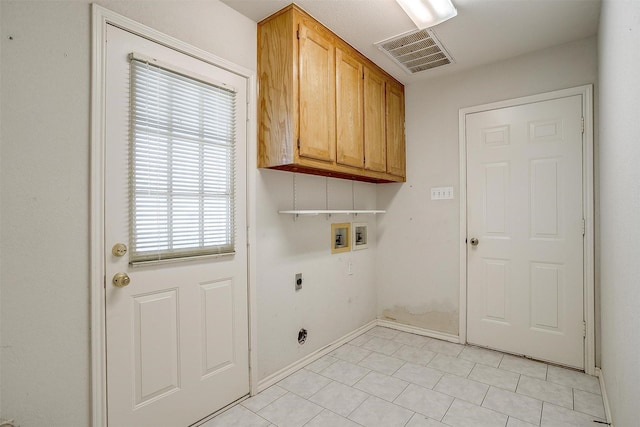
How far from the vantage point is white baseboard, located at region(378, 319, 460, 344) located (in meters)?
3.15

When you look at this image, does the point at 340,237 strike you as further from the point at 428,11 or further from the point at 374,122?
the point at 428,11

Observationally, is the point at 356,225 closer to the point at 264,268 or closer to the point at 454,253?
the point at 454,253

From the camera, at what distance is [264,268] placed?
233 cm

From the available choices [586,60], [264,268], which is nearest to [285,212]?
[264,268]

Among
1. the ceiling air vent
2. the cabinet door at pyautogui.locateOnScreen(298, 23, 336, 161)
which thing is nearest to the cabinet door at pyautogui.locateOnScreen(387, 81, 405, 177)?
the ceiling air vent

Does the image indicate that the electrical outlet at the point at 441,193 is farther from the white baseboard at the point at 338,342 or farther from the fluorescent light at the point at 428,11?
the fluorescent light at the point at 428,11

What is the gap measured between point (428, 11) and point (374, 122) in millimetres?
1001

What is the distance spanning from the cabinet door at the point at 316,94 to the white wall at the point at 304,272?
0.39 metres

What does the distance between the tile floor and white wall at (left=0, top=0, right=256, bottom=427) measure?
908 mm

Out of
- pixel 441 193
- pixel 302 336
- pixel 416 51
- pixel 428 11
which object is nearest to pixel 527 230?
pixel 441 193

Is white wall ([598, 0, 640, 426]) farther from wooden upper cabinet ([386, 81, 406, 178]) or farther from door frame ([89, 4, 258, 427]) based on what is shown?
door frame ([89, 4, 258, 427])
